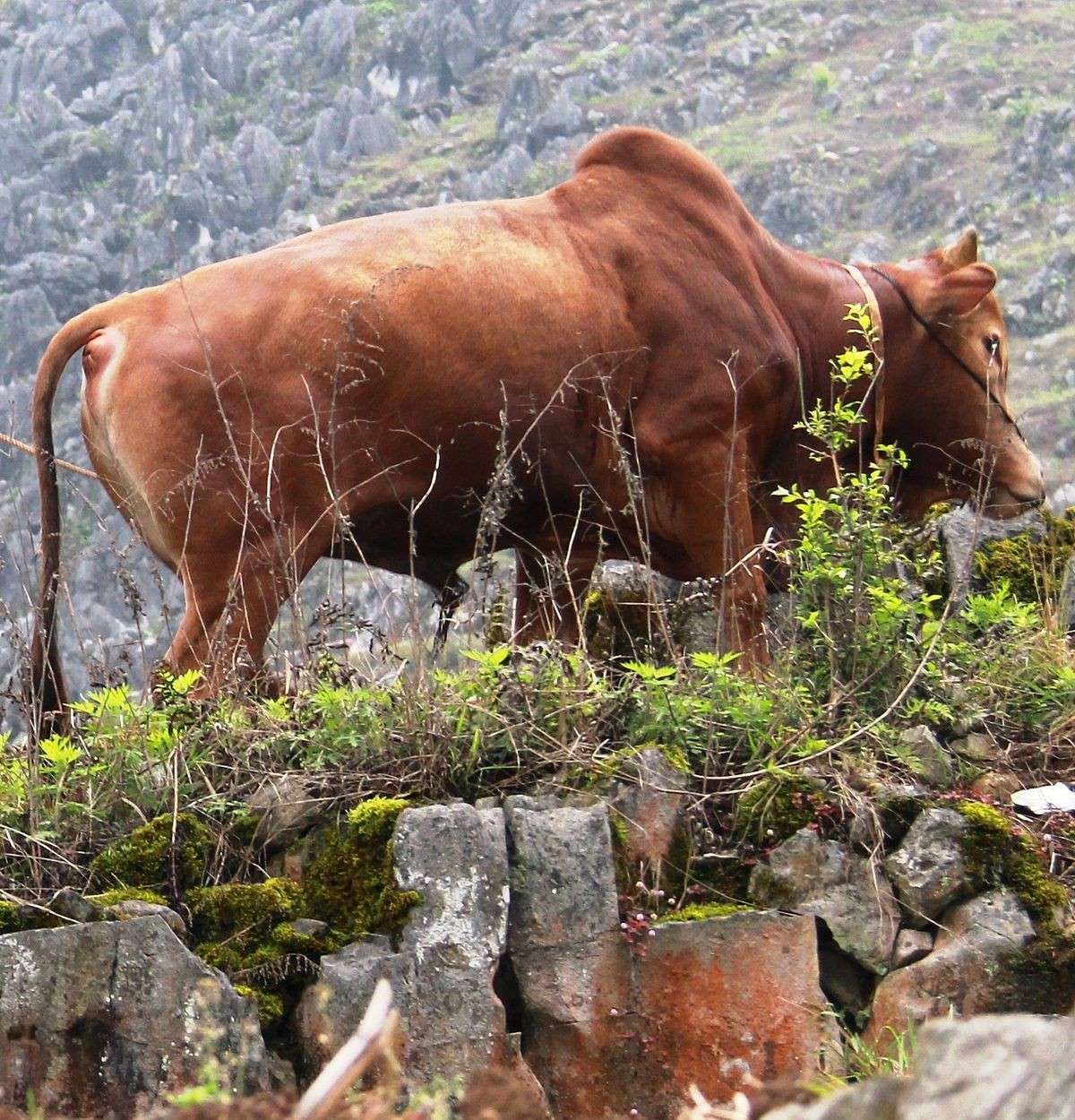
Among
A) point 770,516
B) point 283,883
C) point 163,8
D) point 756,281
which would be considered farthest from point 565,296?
point 163,8

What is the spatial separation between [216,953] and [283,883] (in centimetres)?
28

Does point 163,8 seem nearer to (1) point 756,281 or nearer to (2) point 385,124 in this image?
(2) point 385,124

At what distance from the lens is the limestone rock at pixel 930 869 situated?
477 centimetres

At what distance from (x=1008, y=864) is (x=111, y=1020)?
7.88 ft

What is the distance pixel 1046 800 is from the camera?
16.9ft

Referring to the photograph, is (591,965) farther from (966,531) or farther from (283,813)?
(966,531)

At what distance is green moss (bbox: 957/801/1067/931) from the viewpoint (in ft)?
15.6

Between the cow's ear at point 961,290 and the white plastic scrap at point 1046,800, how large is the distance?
290 cm

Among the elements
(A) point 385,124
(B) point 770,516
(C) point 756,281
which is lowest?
(A) point 385,124

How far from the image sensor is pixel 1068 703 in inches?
218

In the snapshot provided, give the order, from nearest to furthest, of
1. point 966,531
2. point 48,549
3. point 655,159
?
point 48,549 < point 966,531 < point 655,159

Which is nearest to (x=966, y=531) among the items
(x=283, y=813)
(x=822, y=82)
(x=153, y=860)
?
(x=283, y=813)

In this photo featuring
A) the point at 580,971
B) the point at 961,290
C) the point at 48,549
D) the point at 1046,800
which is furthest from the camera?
the point at 961,290

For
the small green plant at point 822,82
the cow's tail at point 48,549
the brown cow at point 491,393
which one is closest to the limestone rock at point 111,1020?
the cow's tail at point 48,549
